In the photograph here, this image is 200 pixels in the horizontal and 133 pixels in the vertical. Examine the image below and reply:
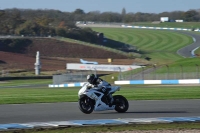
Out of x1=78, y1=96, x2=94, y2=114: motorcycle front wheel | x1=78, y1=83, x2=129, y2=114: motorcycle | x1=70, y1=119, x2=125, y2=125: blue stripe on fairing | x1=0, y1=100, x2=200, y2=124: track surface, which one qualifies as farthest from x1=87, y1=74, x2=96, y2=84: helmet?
x1=70, y1=119, x2=125, y2=125: blue stripe on fairing

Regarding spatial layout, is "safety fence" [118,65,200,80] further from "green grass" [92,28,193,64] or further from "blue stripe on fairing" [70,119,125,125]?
"green grass" [92,28,193,64]

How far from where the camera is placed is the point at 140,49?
126m

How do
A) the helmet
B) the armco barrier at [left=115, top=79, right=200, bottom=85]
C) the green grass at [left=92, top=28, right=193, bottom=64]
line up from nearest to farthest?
the helmet → the armco barrier at [left=115, top=79, right=200, bottom=85] → the green grass at [left=92, top=28, right=193, bottom=64]

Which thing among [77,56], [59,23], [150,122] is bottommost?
[150,122]

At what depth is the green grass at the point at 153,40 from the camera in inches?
4712

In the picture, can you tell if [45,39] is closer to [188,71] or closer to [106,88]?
[188,71]

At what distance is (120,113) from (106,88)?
96cm

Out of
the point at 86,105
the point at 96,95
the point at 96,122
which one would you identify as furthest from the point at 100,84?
the point at 96,122

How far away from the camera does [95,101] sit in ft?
60.7

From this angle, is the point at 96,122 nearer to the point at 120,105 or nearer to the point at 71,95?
the point at 120,105

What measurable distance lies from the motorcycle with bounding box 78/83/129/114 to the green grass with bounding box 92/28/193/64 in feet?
299

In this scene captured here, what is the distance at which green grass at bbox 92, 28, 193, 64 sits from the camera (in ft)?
393

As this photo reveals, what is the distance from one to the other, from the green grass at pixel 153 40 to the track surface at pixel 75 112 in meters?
88.7

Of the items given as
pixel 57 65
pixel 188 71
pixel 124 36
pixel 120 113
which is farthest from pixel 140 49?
pixel 120 113
